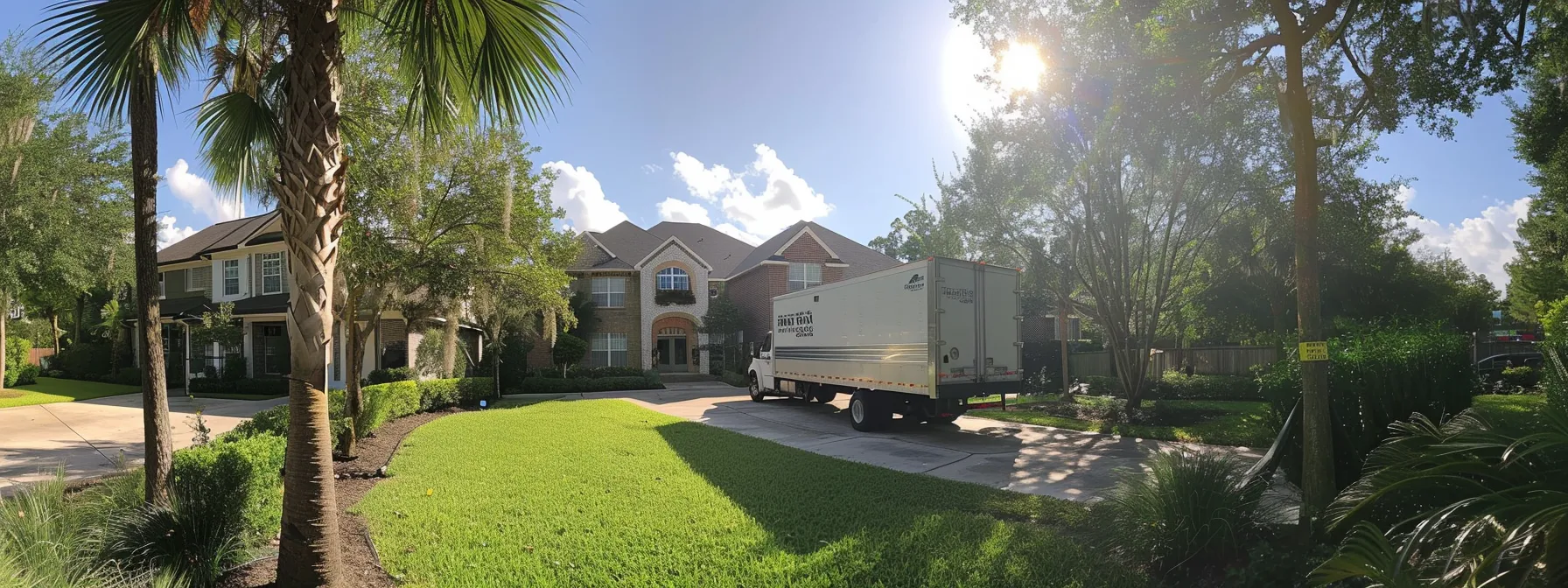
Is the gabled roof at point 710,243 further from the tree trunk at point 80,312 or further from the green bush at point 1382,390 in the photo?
the green bush at point 1382,390

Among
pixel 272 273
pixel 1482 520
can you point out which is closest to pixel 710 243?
pixel 272 273

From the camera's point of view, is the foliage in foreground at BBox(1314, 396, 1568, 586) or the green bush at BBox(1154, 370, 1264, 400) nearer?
the foliage in foreground at BBox(1314, 396, 1568, 586)

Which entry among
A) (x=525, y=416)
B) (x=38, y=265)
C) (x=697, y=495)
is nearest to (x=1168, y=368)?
(x=525, y=416)

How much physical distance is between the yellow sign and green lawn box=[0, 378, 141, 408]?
87.2ft

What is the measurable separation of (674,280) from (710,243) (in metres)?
6.62

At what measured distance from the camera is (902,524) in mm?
6035

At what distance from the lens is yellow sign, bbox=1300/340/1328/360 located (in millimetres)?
4727

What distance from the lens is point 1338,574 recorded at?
2.88m

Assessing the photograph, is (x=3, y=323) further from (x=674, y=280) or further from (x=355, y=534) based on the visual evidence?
(x=355, y=534)

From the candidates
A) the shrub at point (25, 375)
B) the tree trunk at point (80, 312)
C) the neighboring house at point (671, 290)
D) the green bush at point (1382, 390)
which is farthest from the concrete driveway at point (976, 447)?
the tree trunk at point (80, 312)

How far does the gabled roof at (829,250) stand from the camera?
31.4 m

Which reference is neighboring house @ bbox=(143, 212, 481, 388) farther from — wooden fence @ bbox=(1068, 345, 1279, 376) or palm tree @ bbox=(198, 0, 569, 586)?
wooden fence @ bbox=(1068, 345, 1279, 376)

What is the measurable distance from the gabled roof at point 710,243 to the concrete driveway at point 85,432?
63.7ft

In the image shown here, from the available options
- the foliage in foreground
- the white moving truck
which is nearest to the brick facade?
the white moving truck
